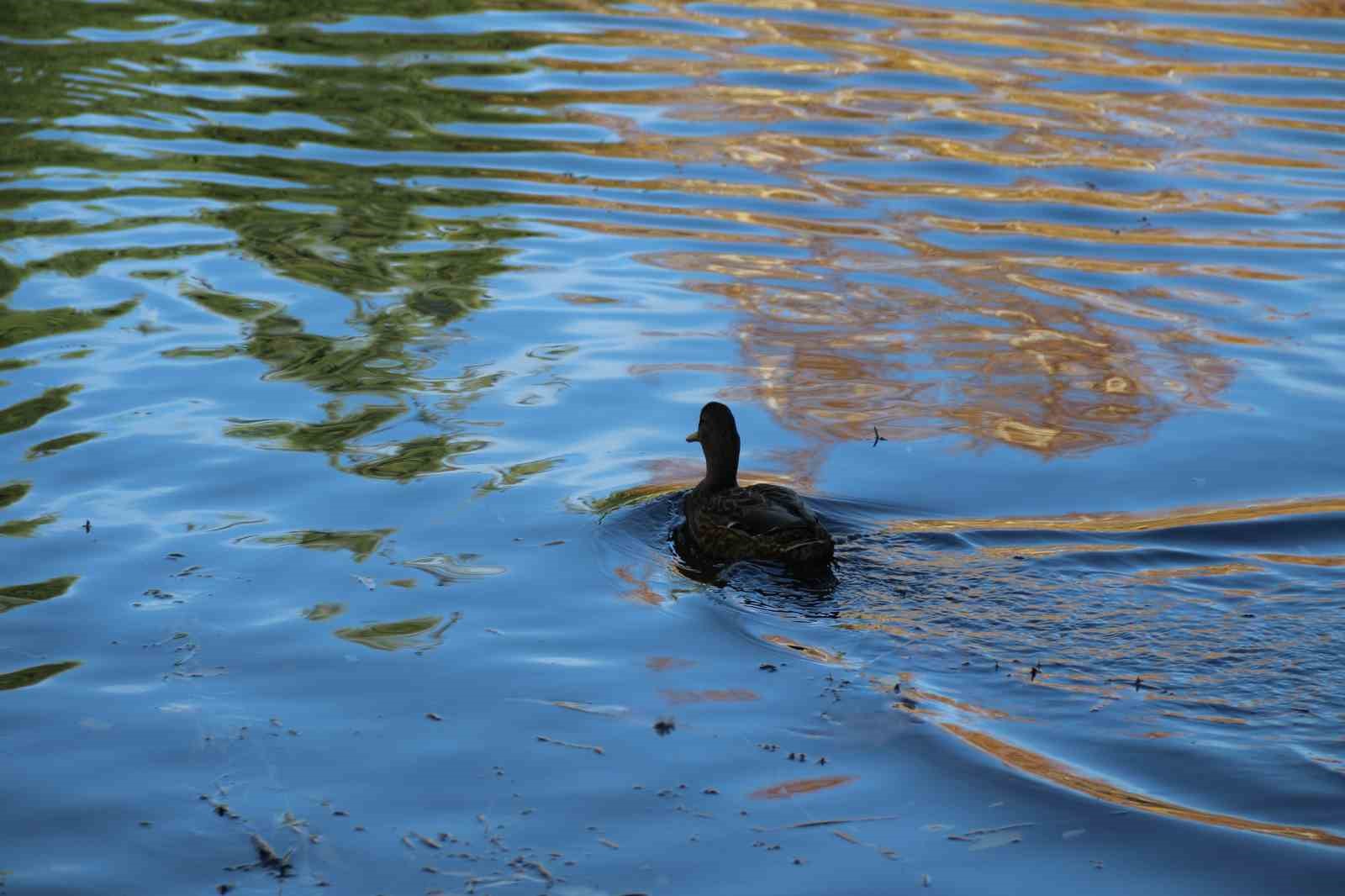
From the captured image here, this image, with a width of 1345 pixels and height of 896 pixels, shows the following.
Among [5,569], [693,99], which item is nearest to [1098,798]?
[5,569]

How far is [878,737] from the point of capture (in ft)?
22.3

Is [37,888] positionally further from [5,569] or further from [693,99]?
[693,99]

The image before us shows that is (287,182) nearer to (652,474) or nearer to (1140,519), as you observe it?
(652,474)

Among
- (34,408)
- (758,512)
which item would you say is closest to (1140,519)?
(758,512)

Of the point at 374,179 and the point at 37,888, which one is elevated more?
the point at 374,179

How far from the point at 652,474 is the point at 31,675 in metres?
3.68

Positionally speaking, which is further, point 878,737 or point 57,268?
point 57,268

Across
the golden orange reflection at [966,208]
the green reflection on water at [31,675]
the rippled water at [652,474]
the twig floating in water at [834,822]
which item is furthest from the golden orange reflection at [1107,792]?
the golden orange reflection at [966,208]

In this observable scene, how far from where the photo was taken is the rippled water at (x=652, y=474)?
6.34 meters

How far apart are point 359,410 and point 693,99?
9728 mm

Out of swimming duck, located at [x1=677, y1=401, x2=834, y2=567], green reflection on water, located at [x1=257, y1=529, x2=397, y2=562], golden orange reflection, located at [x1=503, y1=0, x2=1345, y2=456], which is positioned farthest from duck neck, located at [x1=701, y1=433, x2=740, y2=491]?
green reflection on water, located at [x1=257, y1=529, x2=397, y2=562]

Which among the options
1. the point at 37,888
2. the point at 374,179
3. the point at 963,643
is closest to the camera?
the point at 37,888

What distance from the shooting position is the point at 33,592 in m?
8.07

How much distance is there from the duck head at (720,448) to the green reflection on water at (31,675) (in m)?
3.34
